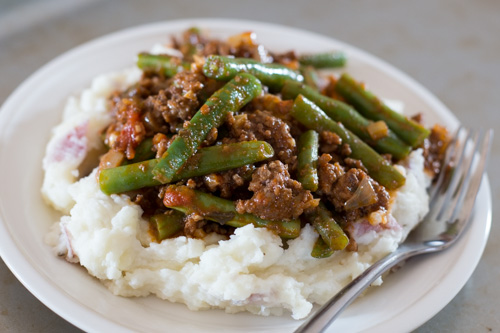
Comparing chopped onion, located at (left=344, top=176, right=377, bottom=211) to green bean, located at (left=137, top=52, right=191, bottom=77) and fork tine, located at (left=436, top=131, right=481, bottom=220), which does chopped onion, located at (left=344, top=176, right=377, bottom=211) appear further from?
green bean, located at (left=137, top=52, right=191, bottom=77)

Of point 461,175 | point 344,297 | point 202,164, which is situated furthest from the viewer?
point 461,175

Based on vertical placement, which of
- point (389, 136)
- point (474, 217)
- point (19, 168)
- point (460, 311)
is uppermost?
point (389, 136)

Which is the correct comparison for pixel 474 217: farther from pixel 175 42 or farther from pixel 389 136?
pixel 175 42

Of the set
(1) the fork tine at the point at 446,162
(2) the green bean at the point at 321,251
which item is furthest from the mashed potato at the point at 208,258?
(1) the fork tine at the point at 446,162

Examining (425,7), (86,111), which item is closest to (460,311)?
(86,111)

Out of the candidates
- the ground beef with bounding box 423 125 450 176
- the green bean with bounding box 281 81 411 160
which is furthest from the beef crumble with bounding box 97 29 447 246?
the ground beef with bounding box 423 125 450 176

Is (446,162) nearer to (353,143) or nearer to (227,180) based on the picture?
(353,143)

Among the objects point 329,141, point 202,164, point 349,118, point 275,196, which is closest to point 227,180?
point 202,164
